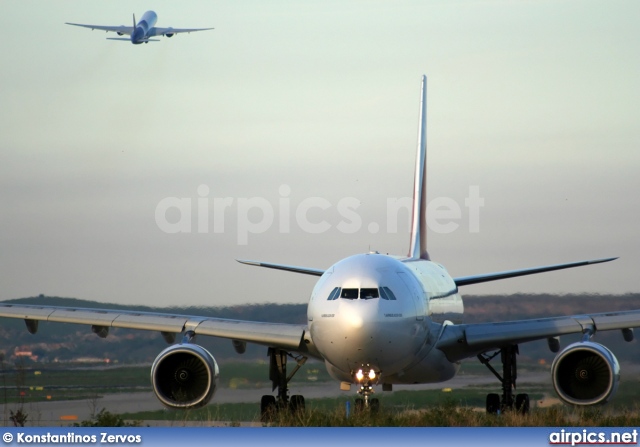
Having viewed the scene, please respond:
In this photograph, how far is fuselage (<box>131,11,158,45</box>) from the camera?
49469mm

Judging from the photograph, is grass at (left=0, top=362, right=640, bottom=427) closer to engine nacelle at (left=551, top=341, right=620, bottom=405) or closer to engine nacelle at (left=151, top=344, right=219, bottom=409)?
engine nacelle at (left=551, top=341, right=620, bottom=405)

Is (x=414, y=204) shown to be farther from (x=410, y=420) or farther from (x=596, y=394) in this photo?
(x=410, y=420)

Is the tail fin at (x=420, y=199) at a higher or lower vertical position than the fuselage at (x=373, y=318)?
higher

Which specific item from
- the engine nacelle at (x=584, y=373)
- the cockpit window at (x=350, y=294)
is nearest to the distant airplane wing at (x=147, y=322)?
the cockpit window at (x=350, y=294)

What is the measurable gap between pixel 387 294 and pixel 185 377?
14.8ft

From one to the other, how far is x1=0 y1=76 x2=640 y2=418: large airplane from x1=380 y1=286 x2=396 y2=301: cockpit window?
24mm

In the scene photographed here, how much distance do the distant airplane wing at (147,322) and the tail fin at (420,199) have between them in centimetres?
617

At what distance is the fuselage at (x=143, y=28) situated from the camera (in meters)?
49.5

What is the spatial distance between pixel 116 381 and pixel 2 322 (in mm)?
4614

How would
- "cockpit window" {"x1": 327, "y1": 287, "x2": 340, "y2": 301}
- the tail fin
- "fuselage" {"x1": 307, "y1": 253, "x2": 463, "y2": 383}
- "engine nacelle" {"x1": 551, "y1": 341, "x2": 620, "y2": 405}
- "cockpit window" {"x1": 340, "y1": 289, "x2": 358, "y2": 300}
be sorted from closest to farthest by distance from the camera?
"fuselage" {"x1": 307, "y1": 253, "x2": 463, "y2": 383} < "cockpit window" {"x1": 340, "y1": 289, "x2": 358, "y2": 300} < "cockpit window" {"x1": 327, "y1": 287, "x2": 340, "y2": 301} < "engine nacelle" {"x1": 551, "y1": 341, "x2": 620, "y2": 405} < the tail fin

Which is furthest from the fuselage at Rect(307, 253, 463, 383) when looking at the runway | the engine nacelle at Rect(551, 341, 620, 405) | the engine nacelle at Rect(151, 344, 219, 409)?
the runway

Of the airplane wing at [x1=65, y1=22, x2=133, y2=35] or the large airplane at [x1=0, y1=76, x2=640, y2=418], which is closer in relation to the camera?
the large airplane at [x1=0, y1=76, x2=640, y2=418]

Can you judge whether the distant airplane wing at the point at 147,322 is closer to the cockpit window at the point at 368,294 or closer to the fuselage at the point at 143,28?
the cockpit window at the point at 368,294

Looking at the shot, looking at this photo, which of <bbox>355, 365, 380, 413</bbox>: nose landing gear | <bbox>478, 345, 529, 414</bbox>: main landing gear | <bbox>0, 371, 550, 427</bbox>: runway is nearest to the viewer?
<bbox>355, 365, 380, 413</bbox>: nose landing gear
